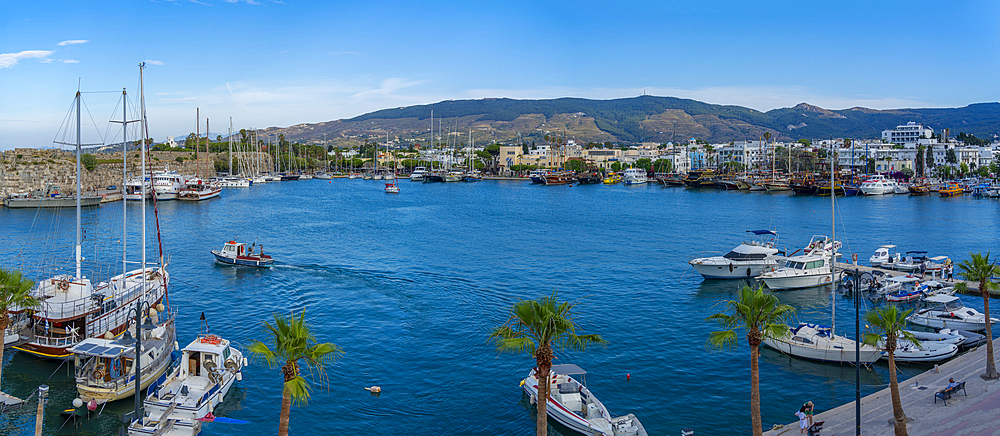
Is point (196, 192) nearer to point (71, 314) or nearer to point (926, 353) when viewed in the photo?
point (71, 314)

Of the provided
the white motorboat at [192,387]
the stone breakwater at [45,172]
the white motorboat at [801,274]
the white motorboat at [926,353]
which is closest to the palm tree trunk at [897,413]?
the white motorboat at [926,353]

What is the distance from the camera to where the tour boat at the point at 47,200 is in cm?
8562

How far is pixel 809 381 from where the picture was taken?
2695 cm

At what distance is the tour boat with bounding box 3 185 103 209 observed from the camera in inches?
3371

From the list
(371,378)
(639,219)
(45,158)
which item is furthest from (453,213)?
(371,378)

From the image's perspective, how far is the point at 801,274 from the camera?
4316 cm

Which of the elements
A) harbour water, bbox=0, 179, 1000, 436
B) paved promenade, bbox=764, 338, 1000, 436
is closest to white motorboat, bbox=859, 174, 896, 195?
harbour water, bbox=0, 179, 1000, 436

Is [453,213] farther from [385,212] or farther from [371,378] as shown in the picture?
[371,378]

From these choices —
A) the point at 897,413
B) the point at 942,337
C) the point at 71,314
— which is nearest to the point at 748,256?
the point at 942,337

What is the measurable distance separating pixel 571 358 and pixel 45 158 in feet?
333

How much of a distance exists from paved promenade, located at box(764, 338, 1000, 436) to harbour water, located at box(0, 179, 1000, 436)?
112 inches

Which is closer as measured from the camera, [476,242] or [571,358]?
[571,358]

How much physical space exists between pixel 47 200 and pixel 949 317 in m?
101

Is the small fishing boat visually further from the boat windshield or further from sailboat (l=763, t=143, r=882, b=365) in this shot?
sailboat (l=763, t=143, r=882, b=365)
